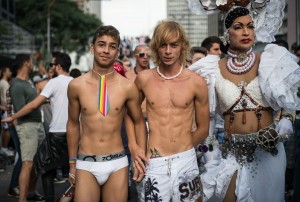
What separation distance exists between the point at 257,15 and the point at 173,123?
1.48 m

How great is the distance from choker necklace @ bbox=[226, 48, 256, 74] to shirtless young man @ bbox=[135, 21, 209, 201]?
19.1 inches

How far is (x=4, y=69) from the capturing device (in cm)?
1504

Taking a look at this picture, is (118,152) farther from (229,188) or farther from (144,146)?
(229,188)

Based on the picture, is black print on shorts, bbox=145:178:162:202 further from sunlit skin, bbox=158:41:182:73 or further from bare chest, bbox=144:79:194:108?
sunlit skin, bbox=158:41:182:73

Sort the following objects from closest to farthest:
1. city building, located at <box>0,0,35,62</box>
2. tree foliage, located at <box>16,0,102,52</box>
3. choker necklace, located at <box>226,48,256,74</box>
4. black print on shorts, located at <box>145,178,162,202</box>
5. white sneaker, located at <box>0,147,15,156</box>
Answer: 1. black print on shorts, located at <box>145,178,162,202</box>
2. choker necklace, located at <box>226,48,256,74</box>
3. white sneaker, located at <box>0,147,15,156</box>
4. city building, located at <box>0,0,35,62</box>
5. tree foliage, located at <box>16,0,102,52</box>

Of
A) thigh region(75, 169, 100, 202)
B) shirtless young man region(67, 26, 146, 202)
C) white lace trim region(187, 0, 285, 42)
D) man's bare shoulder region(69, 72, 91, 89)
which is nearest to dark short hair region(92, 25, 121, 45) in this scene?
shirtless young man region(67, 26, 146, 202)

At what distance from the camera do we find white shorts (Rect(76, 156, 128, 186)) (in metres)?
5.12

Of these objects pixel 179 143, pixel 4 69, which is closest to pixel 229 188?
pixel 179 143

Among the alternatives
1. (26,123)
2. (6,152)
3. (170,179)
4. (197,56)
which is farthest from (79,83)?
(6,152)

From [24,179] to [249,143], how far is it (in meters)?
4.05

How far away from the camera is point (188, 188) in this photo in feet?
15.6

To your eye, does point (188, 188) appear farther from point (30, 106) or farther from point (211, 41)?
point (211, 41)

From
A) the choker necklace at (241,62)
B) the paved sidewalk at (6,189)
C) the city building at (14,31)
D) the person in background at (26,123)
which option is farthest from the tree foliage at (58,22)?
the choker necklace at (241,62)

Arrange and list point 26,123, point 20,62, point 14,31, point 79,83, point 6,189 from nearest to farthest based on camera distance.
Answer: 1. point 79,83
2. point 26,123
3. point 20,62
4. point 6,189
5. point 14,31
